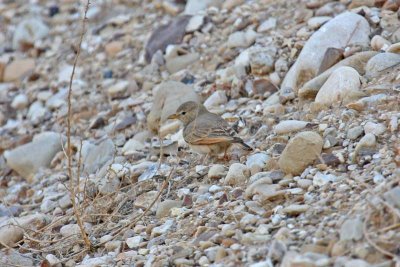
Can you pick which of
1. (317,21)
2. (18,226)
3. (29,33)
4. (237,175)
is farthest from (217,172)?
(29,33)

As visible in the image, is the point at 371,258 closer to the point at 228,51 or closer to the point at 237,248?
the point at 237,248

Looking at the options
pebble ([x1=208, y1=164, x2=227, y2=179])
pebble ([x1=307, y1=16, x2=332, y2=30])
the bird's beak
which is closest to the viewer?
pebble ([x1=208, y1=164, x2=227, y2=179])

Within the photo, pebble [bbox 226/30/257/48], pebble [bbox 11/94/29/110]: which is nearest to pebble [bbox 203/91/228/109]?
pebble [bbox 226/30/257/48]

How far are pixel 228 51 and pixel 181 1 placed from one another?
6.62 feet

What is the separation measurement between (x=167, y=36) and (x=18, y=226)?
3.81 m


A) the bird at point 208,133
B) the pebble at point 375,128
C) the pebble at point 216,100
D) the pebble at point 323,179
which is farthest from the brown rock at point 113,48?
the pebble at point 323,179

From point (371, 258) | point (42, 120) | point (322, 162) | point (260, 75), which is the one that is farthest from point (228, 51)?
point (371, 258)

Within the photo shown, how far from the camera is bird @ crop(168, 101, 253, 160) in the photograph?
23.2 feet

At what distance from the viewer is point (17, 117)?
10.3 metres

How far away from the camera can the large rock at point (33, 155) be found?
8.77 metres

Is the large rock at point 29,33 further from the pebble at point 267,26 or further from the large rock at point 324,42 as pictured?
the large rock at point 324,42

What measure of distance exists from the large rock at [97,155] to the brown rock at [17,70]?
3100 millimetres

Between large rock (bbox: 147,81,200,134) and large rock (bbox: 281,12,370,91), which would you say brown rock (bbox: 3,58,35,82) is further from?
large rock (bbox: 281,12,370,91)

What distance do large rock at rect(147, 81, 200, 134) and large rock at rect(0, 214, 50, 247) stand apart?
→ 1593 mm
